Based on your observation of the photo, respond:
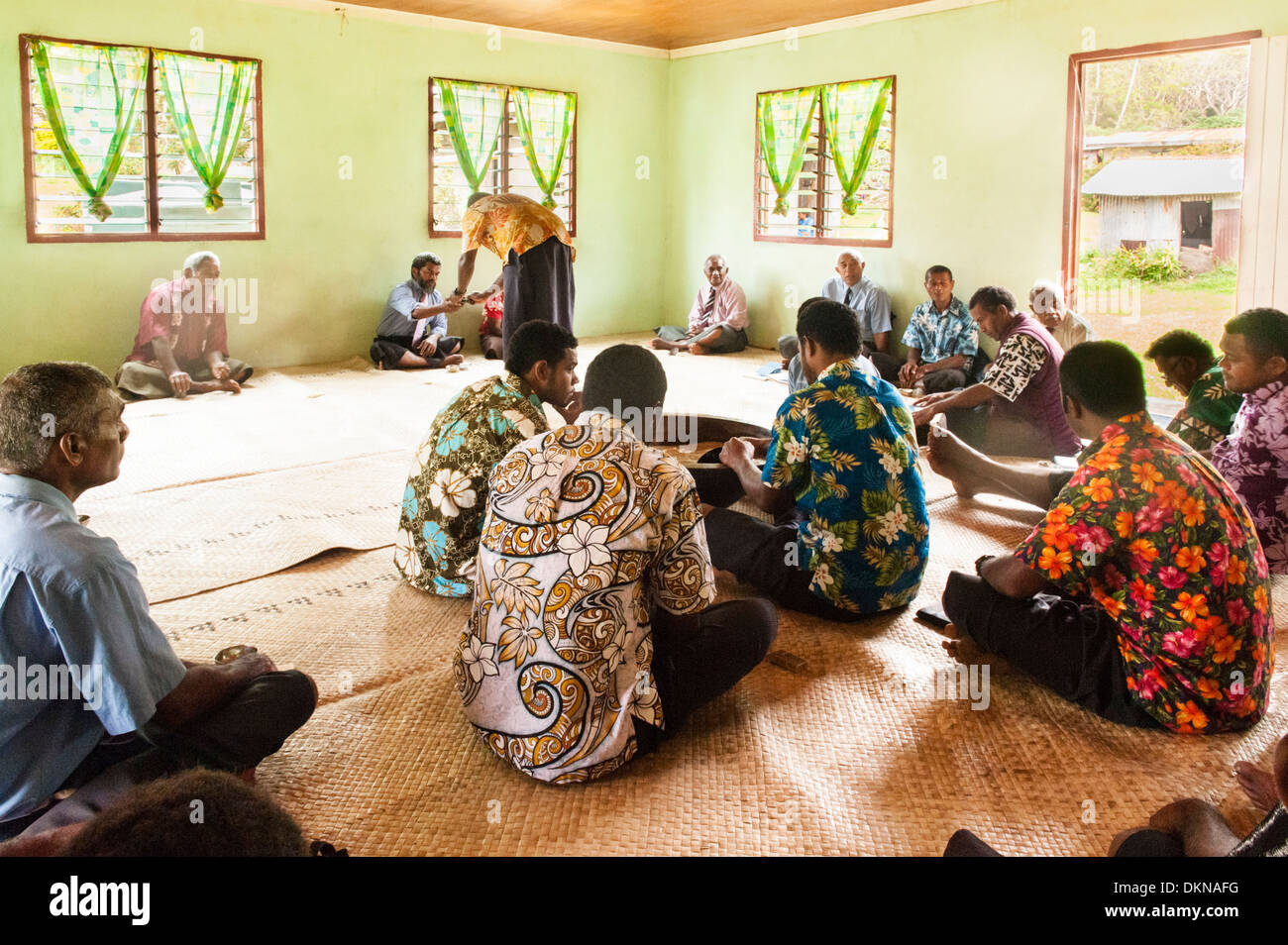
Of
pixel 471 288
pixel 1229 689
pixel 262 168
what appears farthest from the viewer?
pixel 471 288

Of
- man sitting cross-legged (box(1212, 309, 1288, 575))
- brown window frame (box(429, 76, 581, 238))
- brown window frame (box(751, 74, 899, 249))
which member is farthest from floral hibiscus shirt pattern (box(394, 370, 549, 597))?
brown window frame (box(429, 76, 581, 238))

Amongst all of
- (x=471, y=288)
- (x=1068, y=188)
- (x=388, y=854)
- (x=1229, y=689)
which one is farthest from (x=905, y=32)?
(x=388, y=854)

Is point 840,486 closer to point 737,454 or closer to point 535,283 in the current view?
point 737,454

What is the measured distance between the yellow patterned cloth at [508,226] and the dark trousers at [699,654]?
3.49 metres

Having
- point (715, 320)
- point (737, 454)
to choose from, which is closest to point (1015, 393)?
point (737, 454)

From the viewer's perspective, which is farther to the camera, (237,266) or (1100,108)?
(1100,108)

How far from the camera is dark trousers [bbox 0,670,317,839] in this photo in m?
1.82

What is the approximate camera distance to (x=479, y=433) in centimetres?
293

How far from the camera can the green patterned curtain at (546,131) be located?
8602 mm

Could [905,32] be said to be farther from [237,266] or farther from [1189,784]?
[1189,784]

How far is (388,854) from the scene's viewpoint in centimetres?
197

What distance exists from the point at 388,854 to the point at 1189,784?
1618 millimetres

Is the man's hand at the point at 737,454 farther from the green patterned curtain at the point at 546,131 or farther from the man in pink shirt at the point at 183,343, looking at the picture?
the green patterned curtain at the point at 546,131
